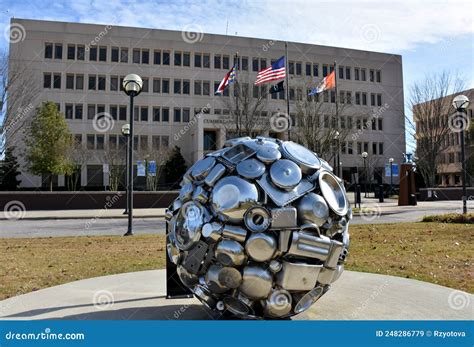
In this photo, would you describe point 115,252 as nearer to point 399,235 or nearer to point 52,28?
point 399,235

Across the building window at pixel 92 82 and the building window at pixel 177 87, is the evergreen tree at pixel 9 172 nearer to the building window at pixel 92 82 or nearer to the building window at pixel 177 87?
the building window at pixel 92 82

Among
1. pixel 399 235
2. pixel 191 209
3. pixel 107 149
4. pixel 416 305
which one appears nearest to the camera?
pixel 191 209

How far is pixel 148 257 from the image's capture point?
35.1ft

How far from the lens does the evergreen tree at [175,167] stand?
166 ft

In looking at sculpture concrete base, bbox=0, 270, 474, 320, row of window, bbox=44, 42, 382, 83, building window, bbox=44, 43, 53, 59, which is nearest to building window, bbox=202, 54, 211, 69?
row of window, bbox=44, 42, 382, 83

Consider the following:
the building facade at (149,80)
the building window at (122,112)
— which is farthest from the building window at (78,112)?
the building window at (122,112)

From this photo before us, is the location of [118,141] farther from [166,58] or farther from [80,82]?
[166,58]

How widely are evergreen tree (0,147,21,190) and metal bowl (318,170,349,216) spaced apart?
1935 inches

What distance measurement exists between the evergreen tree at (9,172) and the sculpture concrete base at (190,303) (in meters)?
45.4

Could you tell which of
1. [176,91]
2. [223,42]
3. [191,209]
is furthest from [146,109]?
[191,209]

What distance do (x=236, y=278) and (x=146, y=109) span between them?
172 ft

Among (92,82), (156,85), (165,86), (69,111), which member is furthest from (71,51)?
(165,86)

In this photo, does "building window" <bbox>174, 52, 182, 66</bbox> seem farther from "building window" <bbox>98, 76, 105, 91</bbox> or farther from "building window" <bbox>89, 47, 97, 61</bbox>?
"building window" <bbox>89, 47, 97, 61</bbox>

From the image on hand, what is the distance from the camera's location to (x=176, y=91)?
55.5 metres
